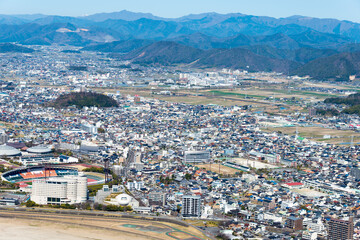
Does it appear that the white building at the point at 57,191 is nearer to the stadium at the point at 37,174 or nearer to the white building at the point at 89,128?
the stadium at the point at 37,174

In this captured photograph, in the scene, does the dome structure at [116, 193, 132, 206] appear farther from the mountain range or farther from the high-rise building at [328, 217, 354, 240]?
the mountain range

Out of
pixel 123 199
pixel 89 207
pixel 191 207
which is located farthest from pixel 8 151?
pixel 191 207

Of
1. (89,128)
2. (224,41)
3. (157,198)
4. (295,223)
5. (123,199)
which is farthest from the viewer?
(224,41)

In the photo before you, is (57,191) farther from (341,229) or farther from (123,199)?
(341,229)

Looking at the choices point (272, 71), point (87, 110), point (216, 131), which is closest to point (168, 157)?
point (216, 131)

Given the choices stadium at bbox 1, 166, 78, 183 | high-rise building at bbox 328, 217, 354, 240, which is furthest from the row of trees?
high-rise building at bbox 328, 217, 354, 240

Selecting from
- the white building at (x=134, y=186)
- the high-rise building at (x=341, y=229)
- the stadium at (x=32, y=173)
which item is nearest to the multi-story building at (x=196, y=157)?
the white building at (x=134, y=186)
